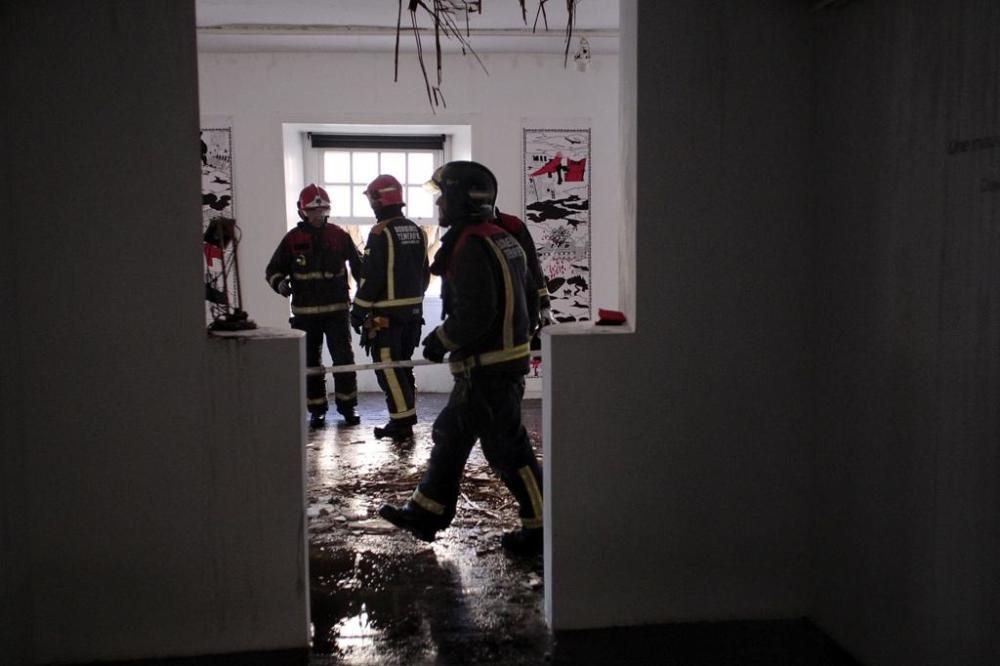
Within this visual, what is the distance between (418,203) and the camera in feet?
27.9

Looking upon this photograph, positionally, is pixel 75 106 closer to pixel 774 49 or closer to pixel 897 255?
pixel 774 49

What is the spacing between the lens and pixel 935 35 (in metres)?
2.46

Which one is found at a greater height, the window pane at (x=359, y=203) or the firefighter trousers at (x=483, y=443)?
the window pane at (x=359, y=203)

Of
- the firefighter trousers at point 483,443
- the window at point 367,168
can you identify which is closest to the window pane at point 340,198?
the window at point 367,168

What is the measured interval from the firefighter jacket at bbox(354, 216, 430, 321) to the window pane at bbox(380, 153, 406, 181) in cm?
240

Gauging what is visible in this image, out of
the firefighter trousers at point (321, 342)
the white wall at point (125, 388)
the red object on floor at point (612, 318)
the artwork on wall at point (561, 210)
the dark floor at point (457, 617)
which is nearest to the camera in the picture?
the white wall at point (125, 388)

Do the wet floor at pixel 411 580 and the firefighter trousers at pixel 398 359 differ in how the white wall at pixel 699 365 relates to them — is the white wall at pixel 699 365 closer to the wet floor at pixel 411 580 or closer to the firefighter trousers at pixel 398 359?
the wet floor at pixel 411 580

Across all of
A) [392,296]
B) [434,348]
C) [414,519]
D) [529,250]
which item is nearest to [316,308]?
[392,296]

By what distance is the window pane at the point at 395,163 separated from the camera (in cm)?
846

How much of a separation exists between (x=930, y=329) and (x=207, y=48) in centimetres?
691

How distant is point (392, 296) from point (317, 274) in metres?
0.73

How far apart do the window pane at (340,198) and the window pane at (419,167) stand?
598mm

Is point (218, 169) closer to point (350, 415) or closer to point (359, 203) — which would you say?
point (359, 203)

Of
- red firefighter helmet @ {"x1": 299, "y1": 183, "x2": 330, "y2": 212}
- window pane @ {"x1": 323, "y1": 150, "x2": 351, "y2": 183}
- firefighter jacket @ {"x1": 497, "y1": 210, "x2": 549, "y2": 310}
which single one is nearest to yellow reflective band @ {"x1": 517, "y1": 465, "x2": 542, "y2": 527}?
firefighter jacket @ {"x1": 497, "y1": 210, "x2": 549, "y2": 310}
